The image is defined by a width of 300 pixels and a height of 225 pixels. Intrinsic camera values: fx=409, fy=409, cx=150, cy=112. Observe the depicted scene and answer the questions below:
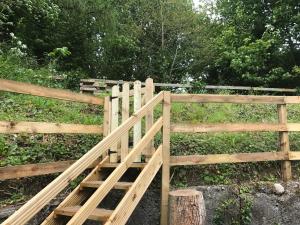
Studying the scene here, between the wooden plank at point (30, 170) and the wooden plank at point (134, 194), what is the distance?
3.31 feet

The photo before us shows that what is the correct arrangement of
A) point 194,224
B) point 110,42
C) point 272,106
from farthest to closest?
1. point 110,42
2. point 272,106
3. point 194,224

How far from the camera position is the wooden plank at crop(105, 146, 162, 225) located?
151 inches

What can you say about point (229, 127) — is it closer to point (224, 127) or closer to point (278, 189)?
point (224, 127)

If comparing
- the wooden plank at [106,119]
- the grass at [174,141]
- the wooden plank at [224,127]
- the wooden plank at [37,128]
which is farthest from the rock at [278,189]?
the wooden plank at [37,128]

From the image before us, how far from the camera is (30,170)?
4414 mm

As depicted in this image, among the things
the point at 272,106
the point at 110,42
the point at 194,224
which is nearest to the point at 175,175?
the point at 194,224

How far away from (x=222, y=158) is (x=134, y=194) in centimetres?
173

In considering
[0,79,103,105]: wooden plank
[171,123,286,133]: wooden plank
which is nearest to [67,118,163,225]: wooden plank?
[171,123,286,133]: wooden plank

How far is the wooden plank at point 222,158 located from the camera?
5379 mm

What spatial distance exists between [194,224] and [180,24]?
1686 cm

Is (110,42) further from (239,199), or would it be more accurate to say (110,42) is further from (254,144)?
(239,199)

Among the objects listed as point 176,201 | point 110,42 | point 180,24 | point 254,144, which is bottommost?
point 176,201

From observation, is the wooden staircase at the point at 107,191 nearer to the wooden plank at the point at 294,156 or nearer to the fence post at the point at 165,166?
the fence post at the point at 165,166

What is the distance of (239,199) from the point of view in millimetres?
5551
